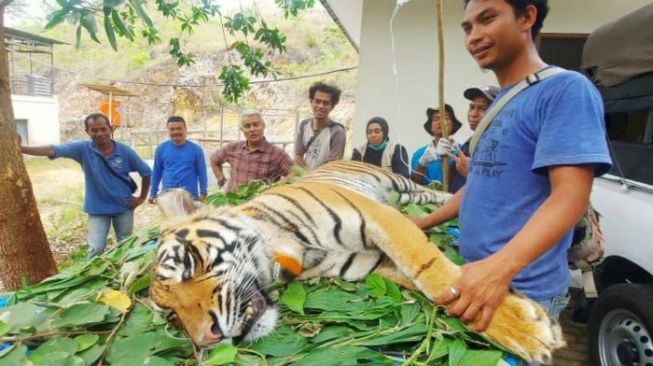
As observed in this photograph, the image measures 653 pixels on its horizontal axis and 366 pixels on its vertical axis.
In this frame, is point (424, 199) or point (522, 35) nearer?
point (522, 35)

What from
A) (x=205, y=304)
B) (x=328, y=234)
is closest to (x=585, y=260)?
(x=328, y=234)

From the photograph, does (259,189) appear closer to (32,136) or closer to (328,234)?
(328,234)

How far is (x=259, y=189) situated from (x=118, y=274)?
5.78ft

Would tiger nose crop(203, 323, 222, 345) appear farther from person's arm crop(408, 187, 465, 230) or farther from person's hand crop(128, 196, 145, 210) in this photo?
person's hand crop(128, 196, 145, 210)

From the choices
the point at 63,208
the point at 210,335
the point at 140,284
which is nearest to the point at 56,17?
the point at 140,284

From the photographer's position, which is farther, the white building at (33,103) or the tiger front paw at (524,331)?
the white building at (33,103)

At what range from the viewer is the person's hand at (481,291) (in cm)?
123

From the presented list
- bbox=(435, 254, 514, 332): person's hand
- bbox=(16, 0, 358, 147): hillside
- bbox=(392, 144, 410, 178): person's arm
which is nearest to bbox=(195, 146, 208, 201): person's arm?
bbox=(392, 144, 410, 178): person's arm

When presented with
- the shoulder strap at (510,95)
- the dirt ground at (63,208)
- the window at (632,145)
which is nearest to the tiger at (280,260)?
the shoulder strap at (510,95)

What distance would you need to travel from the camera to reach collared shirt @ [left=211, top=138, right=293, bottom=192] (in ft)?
14.4

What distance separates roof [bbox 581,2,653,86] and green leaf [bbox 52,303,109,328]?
330cm

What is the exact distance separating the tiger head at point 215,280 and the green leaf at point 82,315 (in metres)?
0.17

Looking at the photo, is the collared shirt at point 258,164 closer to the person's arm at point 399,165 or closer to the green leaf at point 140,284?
the person's arm at point 399,165

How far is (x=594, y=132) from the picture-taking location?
1171 mm
